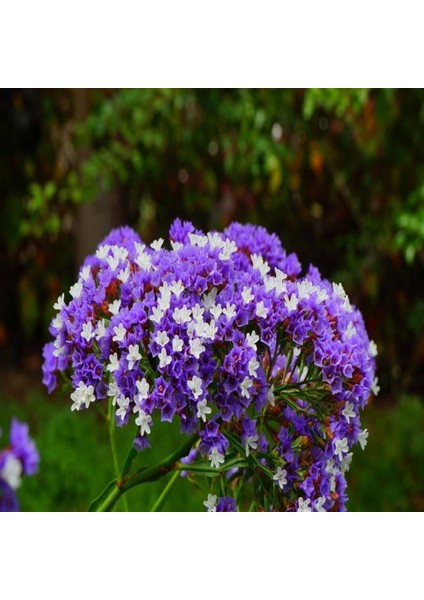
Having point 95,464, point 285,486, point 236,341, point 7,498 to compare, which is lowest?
point 7,498

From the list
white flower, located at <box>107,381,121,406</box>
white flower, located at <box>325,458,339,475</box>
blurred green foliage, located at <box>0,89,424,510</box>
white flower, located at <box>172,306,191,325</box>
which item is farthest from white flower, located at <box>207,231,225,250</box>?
blurred green foliage, located at <box>0,89,424,510</box>

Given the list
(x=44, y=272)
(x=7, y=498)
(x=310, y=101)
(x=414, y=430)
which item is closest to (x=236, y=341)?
(x=7, y=498)

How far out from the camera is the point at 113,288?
123 centimetres

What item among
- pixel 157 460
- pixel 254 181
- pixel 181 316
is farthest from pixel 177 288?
pixel 254 181

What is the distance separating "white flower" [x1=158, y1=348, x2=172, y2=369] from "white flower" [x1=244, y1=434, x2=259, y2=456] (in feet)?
0.51

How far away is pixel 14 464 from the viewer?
3.69ft

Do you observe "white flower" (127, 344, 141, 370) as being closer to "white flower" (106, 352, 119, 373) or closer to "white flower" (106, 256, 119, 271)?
"white flower" (106, 352, 119, 373)

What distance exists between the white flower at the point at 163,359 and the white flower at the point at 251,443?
16cm

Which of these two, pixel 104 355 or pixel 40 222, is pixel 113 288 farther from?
pixel 40 222

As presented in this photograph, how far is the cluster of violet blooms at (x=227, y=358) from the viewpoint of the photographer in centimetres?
115

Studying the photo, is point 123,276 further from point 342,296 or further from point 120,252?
point 342,296

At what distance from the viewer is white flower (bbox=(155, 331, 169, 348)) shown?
114cm

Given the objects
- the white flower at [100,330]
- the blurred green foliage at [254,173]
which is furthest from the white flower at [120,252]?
the blurred green foliage at [254,173]

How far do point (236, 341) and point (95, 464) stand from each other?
1998mm
